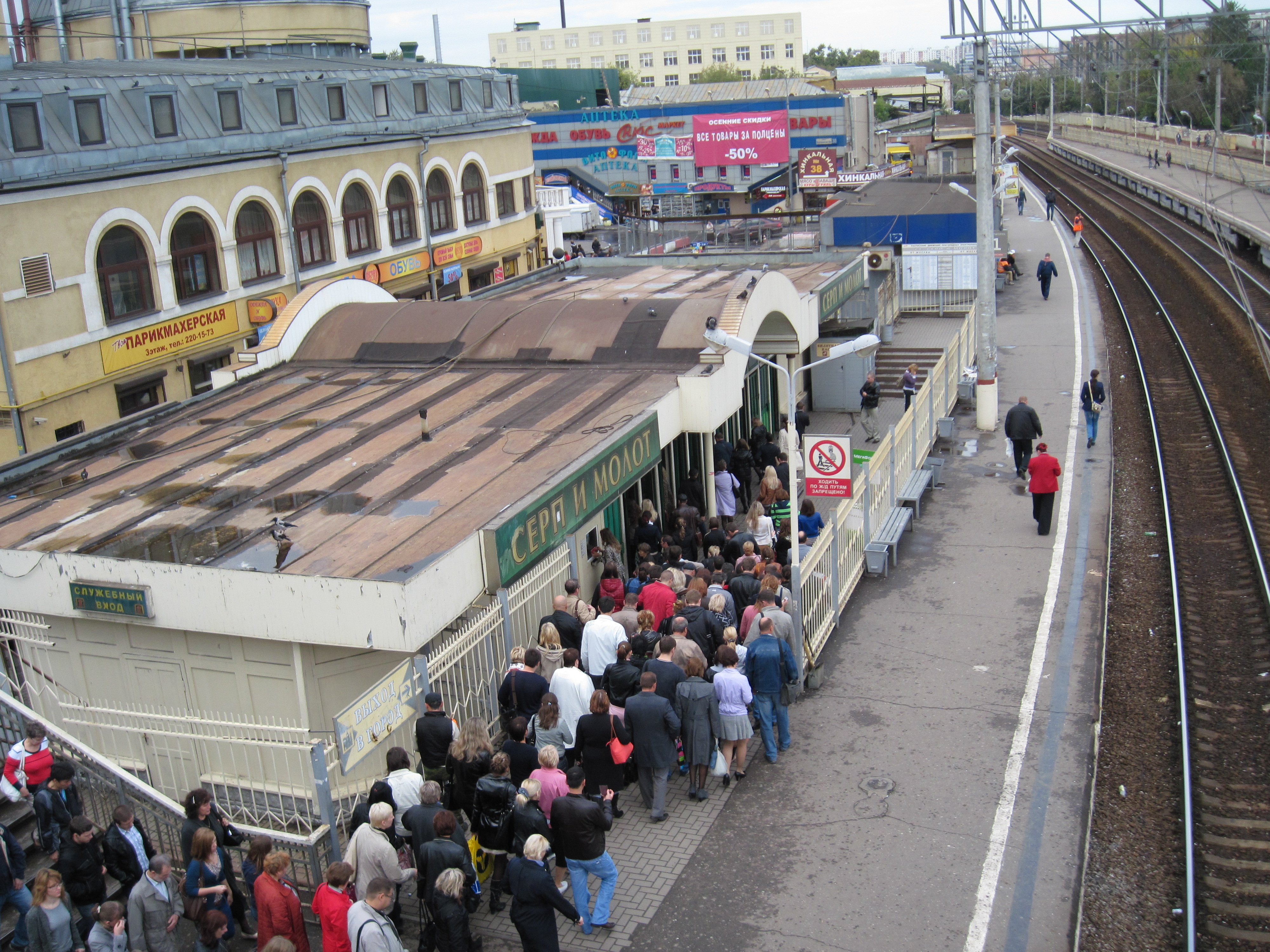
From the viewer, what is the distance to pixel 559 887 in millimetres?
8914

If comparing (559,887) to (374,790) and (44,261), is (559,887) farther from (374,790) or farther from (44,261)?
(44,261)

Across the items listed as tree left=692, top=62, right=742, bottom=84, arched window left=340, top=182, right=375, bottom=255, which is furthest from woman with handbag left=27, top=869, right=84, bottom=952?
tree left=692, top=62, right=742, bottom=84

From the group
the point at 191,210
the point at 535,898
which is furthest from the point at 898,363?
the point at 535,898

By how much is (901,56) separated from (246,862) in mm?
192481

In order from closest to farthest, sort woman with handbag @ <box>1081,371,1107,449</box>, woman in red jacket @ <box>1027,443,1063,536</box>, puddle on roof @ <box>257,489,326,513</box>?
puddle on roof @ <box>257,489,326,513</box> < woman in red jacket @ <box>1027,443,1063,536</box> < woman with handbag @ <box>1081,371,1107,449</box>

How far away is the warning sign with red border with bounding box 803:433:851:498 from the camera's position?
45.7 ft

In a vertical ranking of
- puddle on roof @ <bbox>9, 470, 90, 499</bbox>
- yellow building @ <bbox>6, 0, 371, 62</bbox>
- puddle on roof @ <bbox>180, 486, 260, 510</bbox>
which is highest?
yellow building @ <bbox>6, 0, 371, 62</bbox>

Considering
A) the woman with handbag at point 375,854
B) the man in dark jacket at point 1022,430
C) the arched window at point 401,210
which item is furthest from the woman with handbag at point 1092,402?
→ the arched window at point 401,210

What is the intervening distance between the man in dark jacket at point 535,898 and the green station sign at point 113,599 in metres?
4.66

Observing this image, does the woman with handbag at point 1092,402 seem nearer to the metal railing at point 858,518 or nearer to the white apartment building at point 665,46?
the metal railing at point 858,518

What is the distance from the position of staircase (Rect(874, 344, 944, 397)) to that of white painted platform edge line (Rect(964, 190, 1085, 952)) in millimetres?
Result: 5250

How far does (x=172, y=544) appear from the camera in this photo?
426 inches

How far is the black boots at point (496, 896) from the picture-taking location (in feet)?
28.8

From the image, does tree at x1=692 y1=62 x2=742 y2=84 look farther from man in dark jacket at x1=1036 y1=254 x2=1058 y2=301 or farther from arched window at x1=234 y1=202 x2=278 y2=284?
arched window at x1=234 y1=202 x2=278 y2=284
